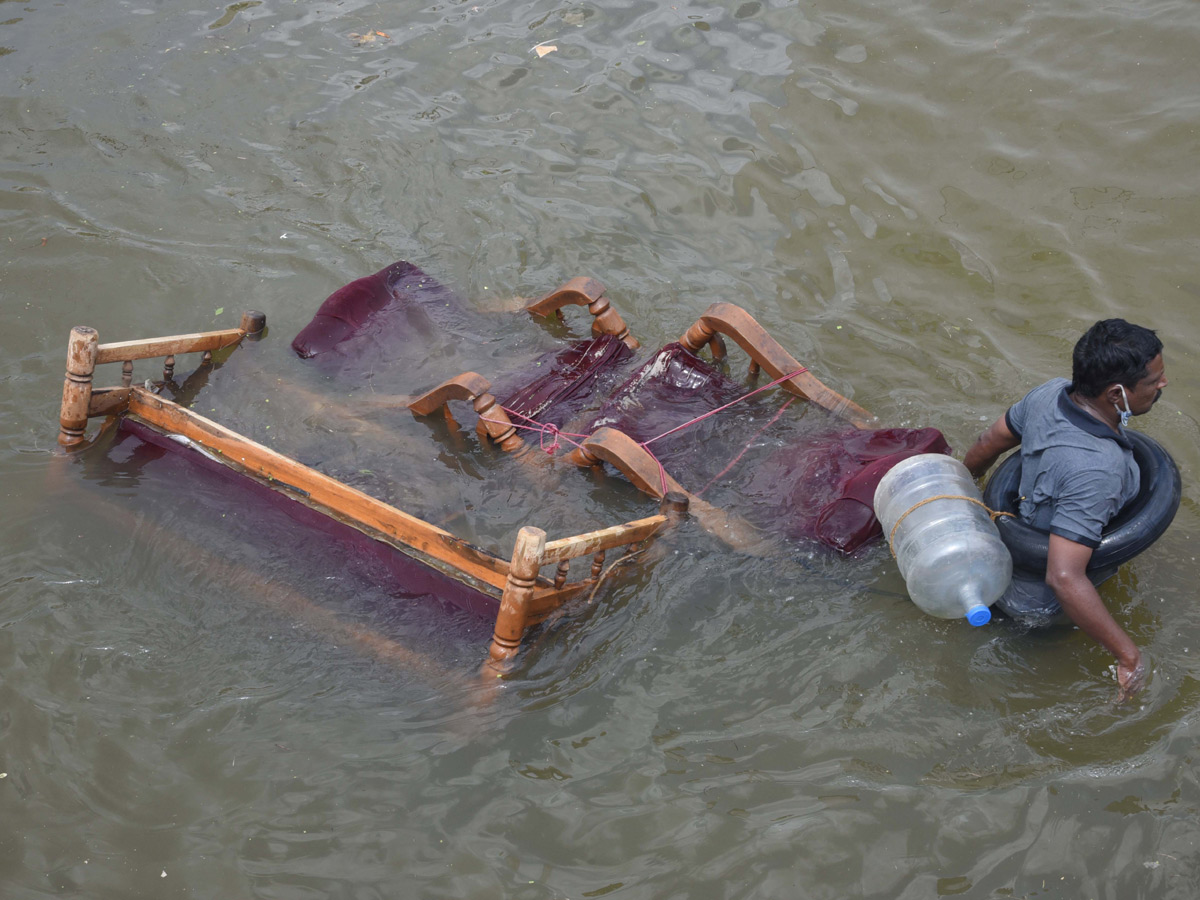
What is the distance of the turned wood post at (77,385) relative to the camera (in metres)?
4.39

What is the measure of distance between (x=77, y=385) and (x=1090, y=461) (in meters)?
4.54

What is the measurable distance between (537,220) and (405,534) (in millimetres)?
3324

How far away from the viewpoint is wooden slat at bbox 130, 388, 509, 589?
3771mm

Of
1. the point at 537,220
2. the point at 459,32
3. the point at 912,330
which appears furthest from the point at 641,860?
the point at 459,32

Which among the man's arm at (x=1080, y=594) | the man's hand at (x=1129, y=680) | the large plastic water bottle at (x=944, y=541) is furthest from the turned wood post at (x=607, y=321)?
the man's hand at (x=1129, y=680)

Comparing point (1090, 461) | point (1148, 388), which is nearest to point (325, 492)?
point (1090, 461)

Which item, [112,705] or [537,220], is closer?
[112,705]

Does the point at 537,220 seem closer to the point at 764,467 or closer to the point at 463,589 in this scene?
the point at 764,467

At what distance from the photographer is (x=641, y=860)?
3262 mm

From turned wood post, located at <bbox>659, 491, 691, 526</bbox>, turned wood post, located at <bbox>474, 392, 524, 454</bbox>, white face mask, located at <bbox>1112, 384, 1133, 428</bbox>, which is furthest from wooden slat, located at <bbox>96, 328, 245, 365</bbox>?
white face mask, located at <bbox>1112, 384, 1133, 428</bbox>

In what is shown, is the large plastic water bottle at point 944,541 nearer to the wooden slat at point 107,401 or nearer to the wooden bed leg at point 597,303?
the wooden bed leg at point 597,303

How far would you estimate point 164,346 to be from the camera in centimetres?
482

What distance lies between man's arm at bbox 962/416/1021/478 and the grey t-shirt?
20cm

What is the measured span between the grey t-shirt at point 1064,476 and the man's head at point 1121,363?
0.40ft
